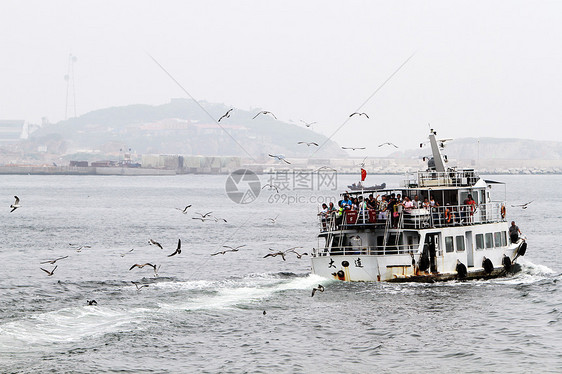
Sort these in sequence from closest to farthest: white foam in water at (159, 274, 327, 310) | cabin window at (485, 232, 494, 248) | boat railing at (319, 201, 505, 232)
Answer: white foam in water at (159, 274, 327, 310) < boat railing at (319, 201, 505, 232) < cabin window at (485, 232, 494, 248)

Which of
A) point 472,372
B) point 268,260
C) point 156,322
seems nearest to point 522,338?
point 472,372

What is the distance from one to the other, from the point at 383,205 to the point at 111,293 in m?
15.8

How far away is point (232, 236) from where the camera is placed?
7719 centimetres

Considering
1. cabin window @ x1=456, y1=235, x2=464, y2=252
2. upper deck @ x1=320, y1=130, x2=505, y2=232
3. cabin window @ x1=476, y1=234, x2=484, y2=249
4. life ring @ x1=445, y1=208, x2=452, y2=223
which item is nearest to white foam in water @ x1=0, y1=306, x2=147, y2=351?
upper deck @ x1=320, y1=130, x2=505, y2=232

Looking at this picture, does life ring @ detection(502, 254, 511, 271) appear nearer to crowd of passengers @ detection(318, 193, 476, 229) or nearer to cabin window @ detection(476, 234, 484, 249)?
cabin window @ detection(476, 234, 484, 249)

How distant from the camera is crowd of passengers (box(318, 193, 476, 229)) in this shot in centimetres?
4044

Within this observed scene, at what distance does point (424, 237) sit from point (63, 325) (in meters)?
19.2

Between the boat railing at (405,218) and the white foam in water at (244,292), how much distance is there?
339 centimetres

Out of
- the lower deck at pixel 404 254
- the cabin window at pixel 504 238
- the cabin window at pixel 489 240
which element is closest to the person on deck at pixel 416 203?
the lower deck at pixel 404 254

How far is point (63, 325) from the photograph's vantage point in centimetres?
3253

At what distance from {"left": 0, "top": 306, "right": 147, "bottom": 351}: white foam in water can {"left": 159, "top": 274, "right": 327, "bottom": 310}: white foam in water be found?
302 cm

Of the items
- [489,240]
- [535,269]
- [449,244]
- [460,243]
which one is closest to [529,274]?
[535,269]

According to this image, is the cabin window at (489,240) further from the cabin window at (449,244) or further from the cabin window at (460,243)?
the cabin window at (449,244)

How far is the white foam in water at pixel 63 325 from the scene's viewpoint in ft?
99.1
